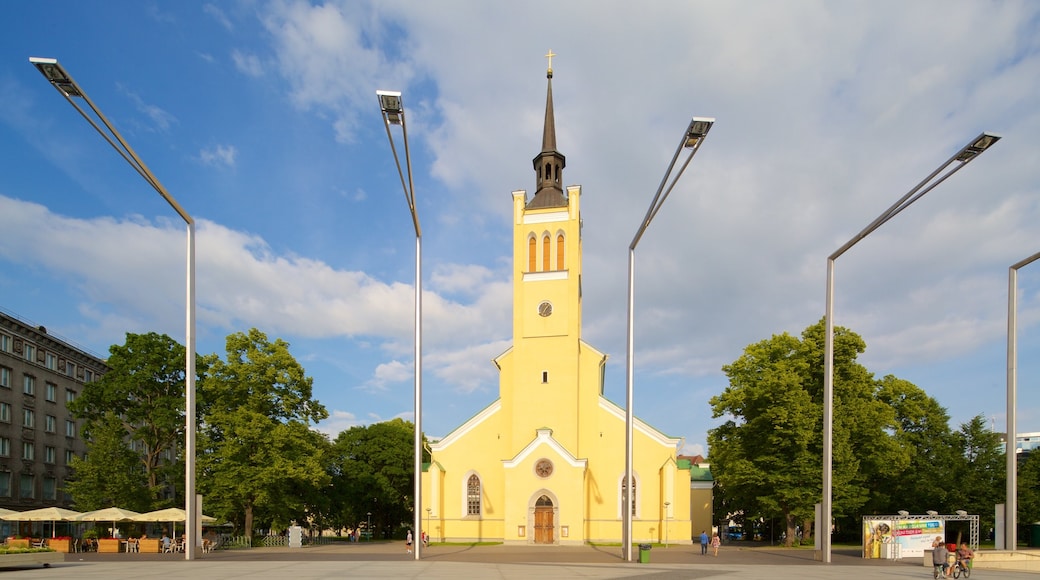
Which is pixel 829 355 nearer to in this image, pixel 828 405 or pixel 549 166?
pixel 828 405

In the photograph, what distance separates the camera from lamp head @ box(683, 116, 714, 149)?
2131 centimetres

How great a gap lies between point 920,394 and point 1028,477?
24.2 ft

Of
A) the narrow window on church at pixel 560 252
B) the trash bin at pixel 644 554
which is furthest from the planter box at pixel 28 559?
the narrow window on church at pixel 560 252

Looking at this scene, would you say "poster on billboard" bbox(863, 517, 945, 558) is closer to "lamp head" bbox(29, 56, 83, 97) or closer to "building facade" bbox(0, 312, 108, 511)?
"lamp head" bbox(29, 56, 83, 97)

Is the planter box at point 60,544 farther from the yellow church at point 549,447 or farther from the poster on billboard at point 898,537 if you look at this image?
the poster on billboard at point 898,537

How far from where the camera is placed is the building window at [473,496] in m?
46.8

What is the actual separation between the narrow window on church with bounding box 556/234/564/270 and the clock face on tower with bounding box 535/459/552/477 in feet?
41.4

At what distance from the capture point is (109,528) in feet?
144

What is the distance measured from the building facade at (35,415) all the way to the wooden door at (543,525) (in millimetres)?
31842

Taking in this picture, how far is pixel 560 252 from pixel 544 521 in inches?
674

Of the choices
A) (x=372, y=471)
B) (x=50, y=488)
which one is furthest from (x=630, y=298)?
(x=50, y=488)

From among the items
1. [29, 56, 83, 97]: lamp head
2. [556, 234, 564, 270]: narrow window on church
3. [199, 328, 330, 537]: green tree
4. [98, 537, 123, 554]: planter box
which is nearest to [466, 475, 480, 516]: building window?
[199, 328, 330, 537]: green tree

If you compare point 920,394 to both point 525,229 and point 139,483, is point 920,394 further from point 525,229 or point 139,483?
point 139,483

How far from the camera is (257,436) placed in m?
40.9
